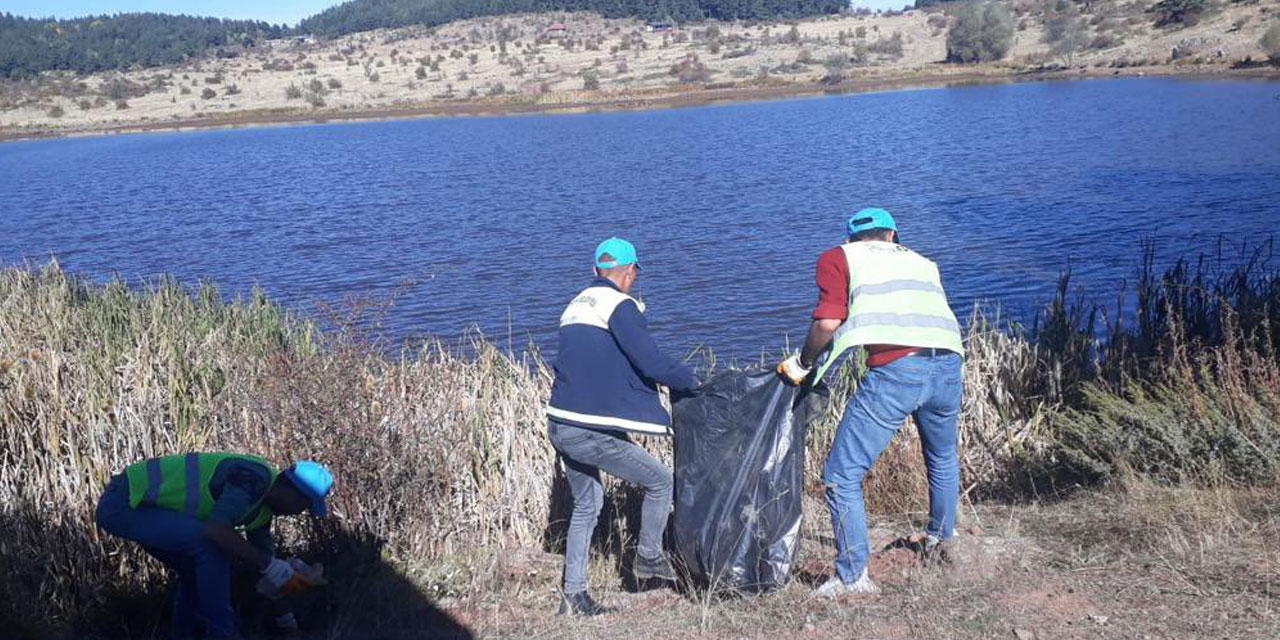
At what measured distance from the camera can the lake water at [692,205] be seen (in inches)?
615

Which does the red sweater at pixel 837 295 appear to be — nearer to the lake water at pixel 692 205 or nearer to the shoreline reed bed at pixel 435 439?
the shoreline reed bed at pixel 435 439

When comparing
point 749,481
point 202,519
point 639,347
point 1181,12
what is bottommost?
point 749,481

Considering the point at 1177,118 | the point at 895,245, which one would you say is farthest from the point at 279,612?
the point at 1177,118

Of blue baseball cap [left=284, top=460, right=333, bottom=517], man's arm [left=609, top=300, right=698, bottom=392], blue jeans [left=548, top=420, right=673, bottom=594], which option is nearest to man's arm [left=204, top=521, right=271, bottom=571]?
blue baseball cap [left=284, top=460, right=333, bottom=517]

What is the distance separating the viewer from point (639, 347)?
17.5 ft

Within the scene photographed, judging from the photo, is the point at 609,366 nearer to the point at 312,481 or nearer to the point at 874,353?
the point at 874,353

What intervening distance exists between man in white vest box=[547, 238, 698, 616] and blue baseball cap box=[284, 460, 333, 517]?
111cm

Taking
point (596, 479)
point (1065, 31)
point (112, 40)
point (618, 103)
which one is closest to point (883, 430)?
point (596, 479)

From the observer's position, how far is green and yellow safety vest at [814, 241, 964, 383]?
5148 mm

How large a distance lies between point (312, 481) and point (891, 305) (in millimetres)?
2757

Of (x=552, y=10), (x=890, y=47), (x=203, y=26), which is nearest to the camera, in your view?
(x=890, y=47)

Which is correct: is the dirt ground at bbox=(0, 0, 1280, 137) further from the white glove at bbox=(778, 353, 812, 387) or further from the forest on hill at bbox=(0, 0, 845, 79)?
the white glove at bbox=(778, 353, 812, 387)

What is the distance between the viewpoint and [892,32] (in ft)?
232

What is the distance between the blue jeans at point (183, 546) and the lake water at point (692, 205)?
19.8 feet
